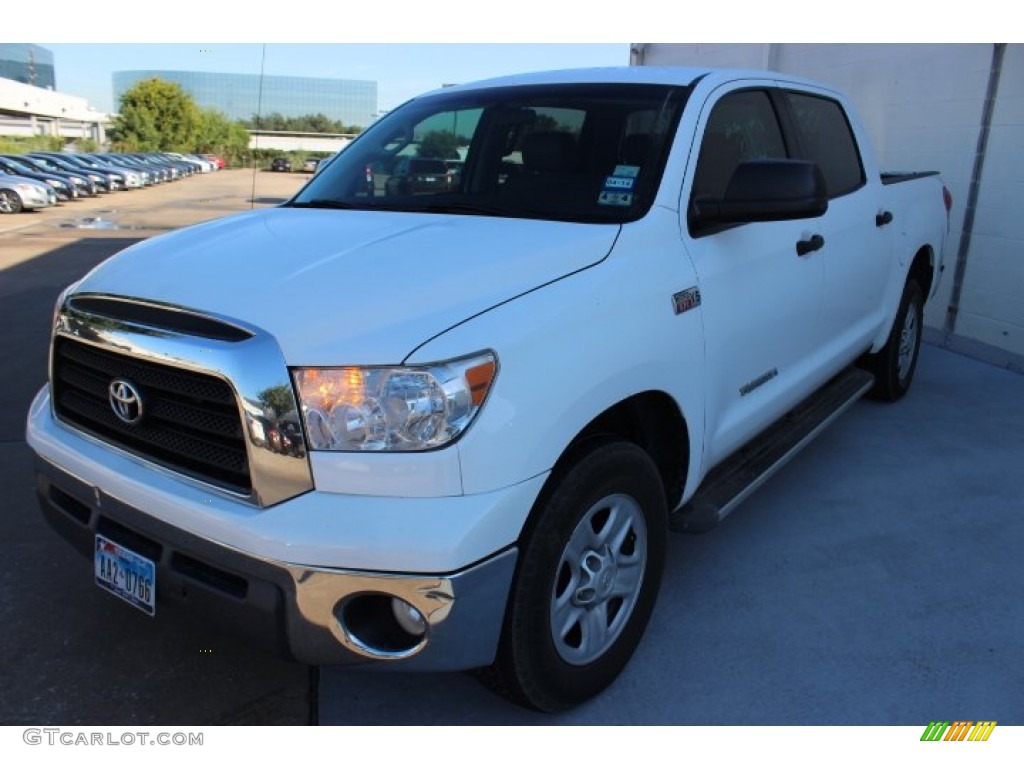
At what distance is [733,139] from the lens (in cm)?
325

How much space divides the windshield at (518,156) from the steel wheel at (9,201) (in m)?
22.7

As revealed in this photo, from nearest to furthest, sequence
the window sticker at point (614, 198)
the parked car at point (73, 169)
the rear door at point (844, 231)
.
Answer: the window sticker at point (614, 198)
the rear door at point (844, 231)
the parked car at point (73, 169)

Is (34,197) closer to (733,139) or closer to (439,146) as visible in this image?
(439,146)

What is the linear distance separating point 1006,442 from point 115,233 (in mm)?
17521

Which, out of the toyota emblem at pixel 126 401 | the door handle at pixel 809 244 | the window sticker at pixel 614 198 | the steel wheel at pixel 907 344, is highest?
the window sticker at pixel 614 198

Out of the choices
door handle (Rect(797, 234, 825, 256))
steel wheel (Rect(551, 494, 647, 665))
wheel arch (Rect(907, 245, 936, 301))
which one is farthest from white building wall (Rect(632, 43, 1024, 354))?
steel wheel (Rect(551, 494, 647, 665))

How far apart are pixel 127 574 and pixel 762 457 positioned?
2.41m

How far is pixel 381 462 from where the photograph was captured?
1.91 metres

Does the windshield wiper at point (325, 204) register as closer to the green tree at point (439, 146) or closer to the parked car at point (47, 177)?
the green tree at point (439, 146)

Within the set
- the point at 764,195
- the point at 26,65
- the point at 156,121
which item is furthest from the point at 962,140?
the point at 26,65

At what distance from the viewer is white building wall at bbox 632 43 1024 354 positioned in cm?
656

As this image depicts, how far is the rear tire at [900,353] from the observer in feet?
16.7

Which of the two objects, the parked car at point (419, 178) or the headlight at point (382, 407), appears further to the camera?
the parked car at point (419, 178)

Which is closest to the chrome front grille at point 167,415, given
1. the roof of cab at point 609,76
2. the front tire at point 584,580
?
the front tire at point 584,580
